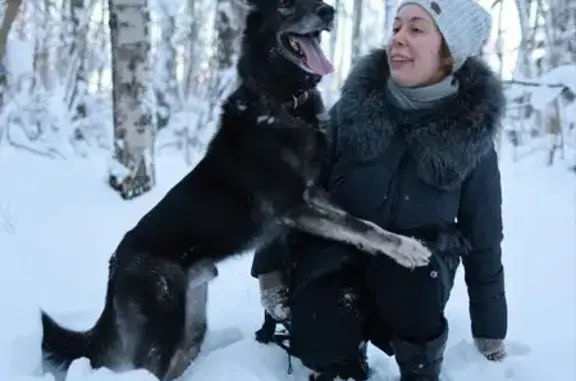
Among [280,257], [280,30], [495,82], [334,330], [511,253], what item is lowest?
[511,253]

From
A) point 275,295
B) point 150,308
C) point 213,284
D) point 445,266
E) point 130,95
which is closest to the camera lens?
point 150,308

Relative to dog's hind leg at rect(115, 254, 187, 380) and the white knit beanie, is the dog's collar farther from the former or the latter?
dog's hind leg at rect(115, 254, 187, 380)

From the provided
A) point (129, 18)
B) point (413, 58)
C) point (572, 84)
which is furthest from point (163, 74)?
point (413, 58)

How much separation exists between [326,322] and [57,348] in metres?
0.93

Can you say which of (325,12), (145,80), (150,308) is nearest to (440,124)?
(325,12)

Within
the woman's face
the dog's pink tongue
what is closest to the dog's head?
the dog's pink tongue

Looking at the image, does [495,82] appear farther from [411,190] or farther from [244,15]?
[244,15]

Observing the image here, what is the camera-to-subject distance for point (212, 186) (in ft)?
8.18

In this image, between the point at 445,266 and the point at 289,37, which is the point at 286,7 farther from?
the point at 445,266

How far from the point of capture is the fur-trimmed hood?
7.75 feet

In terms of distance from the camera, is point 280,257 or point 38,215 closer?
point 280,257

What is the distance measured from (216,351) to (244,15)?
138 centimetres

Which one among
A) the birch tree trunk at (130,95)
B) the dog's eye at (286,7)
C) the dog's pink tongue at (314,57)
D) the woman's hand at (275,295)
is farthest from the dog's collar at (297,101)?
the birch tree trunk at (130,95)

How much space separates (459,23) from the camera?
2.37 metres
